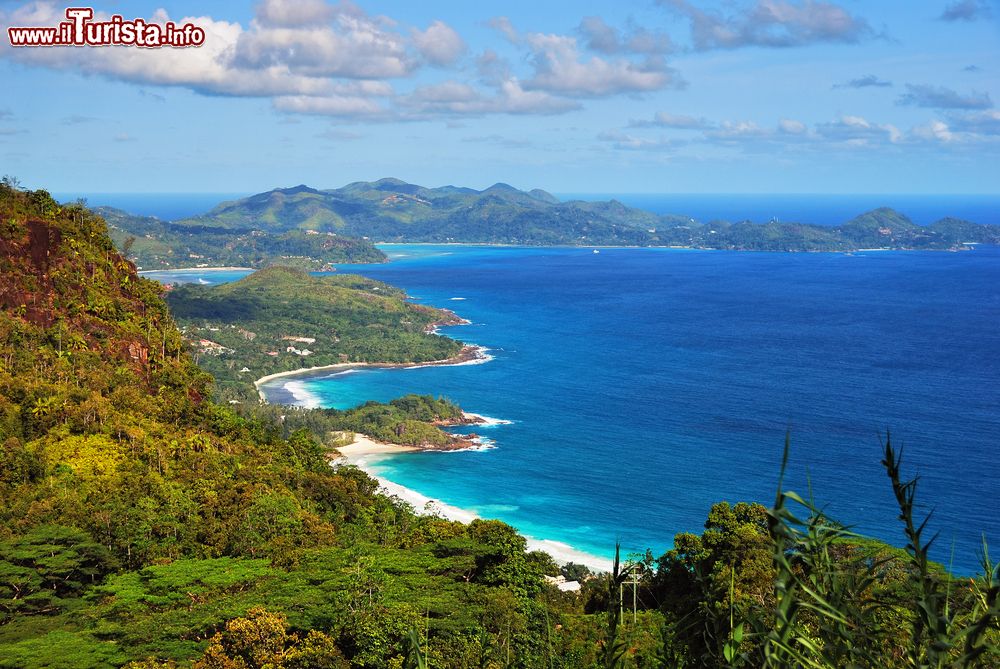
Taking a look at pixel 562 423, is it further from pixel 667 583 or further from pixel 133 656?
pixel 133 656

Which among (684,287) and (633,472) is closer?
(633,472)

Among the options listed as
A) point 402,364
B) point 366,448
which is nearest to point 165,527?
point 366,448

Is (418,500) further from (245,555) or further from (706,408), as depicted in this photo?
(706,408)

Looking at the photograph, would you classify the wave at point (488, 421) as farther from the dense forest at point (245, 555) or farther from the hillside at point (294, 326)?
the dense forest at point (245, 555)

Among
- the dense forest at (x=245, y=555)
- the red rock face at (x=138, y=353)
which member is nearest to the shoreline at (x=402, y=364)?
the dense forest at (x=245, y=555)

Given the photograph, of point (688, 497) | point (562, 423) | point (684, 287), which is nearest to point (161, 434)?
point (688, 497)

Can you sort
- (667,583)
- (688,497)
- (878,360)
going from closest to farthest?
(667,583), (688,497), (878,360)

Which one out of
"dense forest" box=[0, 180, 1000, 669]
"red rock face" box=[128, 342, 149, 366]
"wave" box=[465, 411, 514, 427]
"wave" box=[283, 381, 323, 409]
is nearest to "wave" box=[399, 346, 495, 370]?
"wave" box=[283, 381, 323, 409]
